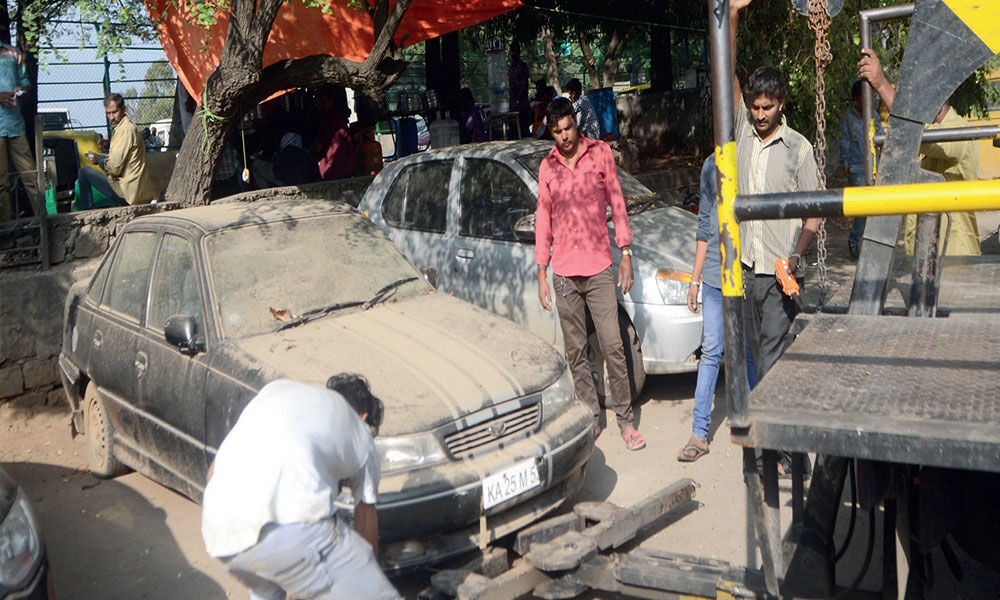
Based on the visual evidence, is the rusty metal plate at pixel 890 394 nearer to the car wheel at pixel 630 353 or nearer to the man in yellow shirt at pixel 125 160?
the car wheel at pixel 630 353

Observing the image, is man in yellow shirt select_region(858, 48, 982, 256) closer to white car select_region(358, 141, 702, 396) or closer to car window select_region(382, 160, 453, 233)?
white car select_region(358, 141, 702, 396)

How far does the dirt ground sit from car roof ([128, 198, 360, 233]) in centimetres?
166

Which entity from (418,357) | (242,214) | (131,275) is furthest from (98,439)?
(418,357)

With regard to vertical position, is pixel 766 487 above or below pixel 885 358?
below

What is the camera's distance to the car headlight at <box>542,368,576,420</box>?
4.49m

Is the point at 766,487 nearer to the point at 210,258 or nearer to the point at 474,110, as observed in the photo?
the point at 210,258

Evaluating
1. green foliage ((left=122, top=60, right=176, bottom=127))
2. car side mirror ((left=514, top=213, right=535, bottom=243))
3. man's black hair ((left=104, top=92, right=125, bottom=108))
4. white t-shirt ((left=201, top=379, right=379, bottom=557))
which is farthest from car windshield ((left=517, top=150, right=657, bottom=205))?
green foliage ((left=122, top=60, right=176, bottom=127))

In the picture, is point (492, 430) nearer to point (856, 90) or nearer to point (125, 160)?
point (856, 90)

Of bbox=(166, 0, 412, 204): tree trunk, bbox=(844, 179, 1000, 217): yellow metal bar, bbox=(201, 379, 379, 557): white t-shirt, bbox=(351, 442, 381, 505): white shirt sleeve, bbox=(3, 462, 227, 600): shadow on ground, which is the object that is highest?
bbox=(166, 0, 412, 204): tree trunk

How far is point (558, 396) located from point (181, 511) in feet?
7.75

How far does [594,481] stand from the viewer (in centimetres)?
526

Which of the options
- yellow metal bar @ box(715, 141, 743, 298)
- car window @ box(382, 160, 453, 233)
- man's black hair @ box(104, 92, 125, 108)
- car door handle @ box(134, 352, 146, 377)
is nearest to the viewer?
yellow metal bar @ box(715, 141, 743, 298)

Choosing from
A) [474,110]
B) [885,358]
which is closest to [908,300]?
[885,358]

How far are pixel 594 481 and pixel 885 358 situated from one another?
2745 millimetres
